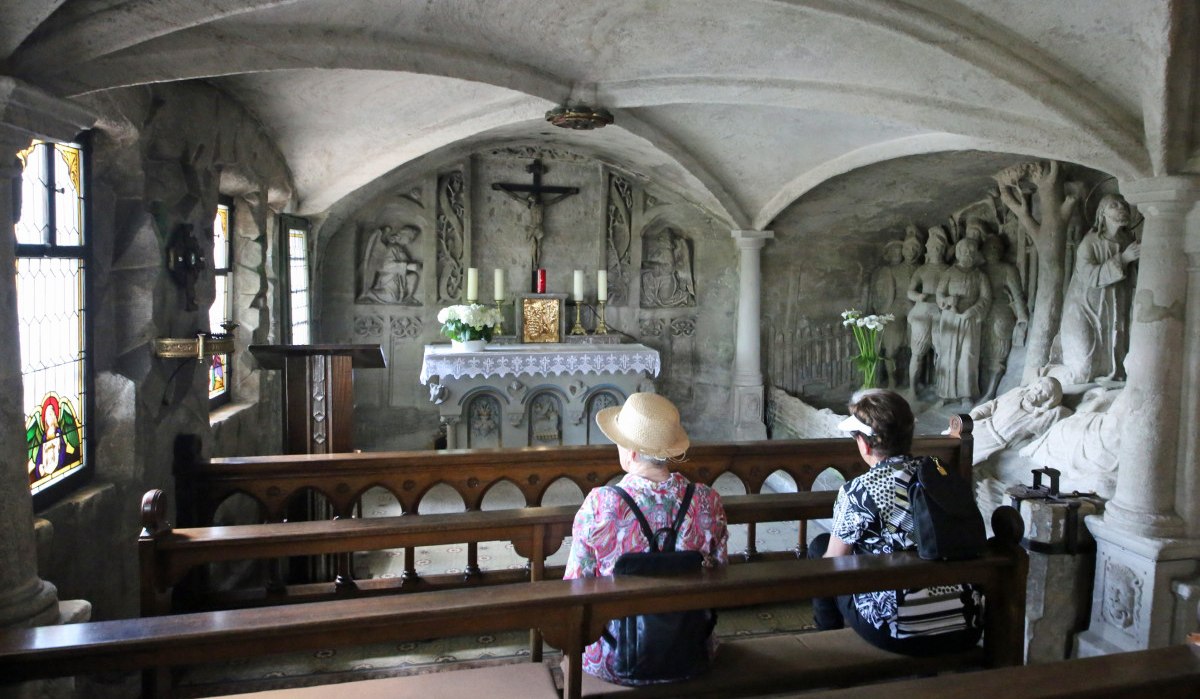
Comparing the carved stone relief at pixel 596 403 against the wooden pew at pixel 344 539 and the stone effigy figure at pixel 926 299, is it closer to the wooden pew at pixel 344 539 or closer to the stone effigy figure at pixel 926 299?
the stone effigy figure at pixel 926 299

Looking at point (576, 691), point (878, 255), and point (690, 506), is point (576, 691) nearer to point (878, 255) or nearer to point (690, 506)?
point (690, 506)

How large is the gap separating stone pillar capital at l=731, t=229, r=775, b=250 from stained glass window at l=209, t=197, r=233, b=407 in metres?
4.58

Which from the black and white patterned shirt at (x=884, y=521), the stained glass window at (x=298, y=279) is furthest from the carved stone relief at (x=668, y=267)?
the black and white patterned shirt at (x=884, y=521)

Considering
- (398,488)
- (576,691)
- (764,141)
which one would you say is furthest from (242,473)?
(764,141)

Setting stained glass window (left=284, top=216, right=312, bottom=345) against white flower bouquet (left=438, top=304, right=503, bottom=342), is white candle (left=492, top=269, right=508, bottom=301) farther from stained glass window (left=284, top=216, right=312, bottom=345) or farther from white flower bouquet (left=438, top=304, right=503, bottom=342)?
stained glass window (left=284, top=216, right=312, bottom=345)

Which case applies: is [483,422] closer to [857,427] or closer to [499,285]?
[499,285]

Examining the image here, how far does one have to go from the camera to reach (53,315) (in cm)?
284

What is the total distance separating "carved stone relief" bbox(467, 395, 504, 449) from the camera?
6953 millimetres

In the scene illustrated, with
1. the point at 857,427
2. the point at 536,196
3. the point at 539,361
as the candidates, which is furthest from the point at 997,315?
the point at 857,427

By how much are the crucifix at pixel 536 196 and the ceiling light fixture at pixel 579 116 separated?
11.3 ft

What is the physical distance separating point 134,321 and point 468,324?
3.61m

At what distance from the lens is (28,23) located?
202 cm

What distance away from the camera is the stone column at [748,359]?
7.93 m

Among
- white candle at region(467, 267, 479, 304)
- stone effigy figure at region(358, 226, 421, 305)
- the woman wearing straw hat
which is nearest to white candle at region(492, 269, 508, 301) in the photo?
white candle at region(467, 267, 479, 304)
